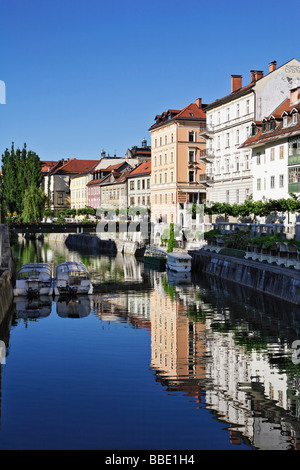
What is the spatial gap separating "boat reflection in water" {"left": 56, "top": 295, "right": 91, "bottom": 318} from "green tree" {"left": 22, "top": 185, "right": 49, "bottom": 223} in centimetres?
6581

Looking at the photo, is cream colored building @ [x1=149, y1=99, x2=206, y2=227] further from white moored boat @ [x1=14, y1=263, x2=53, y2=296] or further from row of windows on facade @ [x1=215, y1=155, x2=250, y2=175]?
white moored boat @ [x1=14, y1=263, x2=53, y2=296]

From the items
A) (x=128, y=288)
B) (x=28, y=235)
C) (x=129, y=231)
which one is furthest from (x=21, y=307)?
(x=28, y=235)

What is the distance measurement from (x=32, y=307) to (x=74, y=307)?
2.55m

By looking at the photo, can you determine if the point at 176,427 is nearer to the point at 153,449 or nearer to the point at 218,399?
the point at 153,449

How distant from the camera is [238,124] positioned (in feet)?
219

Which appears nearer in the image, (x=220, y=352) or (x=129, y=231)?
(x=220, y=352)

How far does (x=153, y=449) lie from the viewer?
1479 centimetres

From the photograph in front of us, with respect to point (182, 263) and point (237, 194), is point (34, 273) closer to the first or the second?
point (182, 263)

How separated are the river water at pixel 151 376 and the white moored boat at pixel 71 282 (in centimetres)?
281

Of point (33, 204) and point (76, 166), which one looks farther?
point (76, 166)

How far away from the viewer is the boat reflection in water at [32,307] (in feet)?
114

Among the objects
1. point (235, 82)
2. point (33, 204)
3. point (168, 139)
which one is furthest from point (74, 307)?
point (33, 204)
